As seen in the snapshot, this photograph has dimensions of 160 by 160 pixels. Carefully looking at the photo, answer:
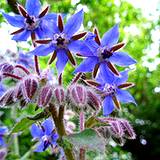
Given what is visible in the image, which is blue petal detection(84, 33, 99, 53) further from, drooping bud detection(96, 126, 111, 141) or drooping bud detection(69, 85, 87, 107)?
drooping bud detection(96, 126, 111, 141)

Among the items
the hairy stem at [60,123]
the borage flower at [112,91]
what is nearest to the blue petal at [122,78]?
the borage flower at [112,91]

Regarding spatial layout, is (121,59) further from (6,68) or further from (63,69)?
(6,68)

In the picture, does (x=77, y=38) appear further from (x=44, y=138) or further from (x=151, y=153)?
(x=151, y=153)

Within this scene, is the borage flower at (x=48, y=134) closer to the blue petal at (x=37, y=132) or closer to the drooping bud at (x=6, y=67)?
the blue petal at (x=37, y=132)

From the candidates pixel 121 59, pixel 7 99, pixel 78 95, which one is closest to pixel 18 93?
pixel 7 99

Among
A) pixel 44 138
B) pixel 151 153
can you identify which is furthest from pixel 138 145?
pixel 44 138
